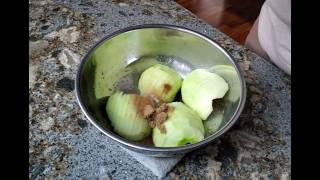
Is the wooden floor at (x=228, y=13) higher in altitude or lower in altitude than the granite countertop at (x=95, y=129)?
lower

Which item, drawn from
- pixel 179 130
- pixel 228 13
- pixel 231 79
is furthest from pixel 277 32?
pixel 228 13

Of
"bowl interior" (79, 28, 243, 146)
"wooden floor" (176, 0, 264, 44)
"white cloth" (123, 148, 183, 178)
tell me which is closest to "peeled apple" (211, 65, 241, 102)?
"bowl interior" (79, 28, 243, 146)

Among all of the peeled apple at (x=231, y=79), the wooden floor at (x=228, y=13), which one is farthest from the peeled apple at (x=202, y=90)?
the wooden floor at (x=228, y=13)

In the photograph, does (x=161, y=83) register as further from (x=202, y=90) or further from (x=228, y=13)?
(x=228, y=13)

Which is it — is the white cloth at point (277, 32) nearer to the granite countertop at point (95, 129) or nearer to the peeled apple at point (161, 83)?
the granite countertop at point (95, 129)

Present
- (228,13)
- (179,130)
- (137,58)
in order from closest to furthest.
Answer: (179,130) < (137,58) < (228,13)

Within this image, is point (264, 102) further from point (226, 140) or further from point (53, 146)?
point (53, 146)

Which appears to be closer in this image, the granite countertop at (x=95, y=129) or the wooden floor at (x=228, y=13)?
the granite countertop at (x=95, y=129)
